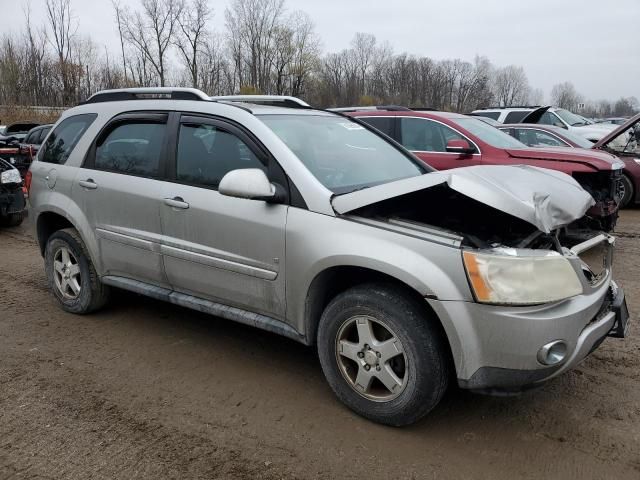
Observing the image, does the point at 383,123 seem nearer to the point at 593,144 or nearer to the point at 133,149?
the point at 593,144

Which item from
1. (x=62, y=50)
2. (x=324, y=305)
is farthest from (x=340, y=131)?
(x=62, y=50)

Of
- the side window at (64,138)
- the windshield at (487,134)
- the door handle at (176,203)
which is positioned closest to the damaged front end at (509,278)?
the door handle at (176,203)

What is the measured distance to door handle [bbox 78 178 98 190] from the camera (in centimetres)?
430

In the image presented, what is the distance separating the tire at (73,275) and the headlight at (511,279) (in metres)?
3.27

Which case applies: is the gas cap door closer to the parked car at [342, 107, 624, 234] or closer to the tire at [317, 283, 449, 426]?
the tire at [317, 283, 449, 426]

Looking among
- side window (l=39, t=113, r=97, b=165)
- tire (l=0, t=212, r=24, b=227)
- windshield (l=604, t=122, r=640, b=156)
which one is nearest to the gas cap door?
side window (l=39, t=113, r=97, b=165)

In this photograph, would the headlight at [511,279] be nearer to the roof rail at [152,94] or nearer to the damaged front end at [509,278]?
the damaged front end at [509,278]

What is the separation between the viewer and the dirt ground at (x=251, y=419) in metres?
2.71

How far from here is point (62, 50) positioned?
40.9 metres

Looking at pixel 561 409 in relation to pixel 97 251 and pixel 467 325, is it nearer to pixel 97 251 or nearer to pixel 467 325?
pixel 467 325

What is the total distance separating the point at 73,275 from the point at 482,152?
17.4 feet

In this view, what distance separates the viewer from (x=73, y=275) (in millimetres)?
4727

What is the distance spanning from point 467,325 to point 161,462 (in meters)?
1.66

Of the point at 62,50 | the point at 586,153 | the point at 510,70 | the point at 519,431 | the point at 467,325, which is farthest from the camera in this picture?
the point at 510,70
